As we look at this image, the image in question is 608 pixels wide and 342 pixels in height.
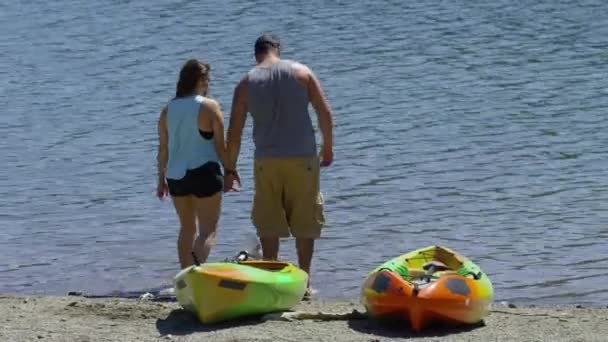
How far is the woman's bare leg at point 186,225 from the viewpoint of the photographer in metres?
9.72

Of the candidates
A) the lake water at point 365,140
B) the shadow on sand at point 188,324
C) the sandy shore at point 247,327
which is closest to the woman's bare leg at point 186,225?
the sandy shore at point 247,327

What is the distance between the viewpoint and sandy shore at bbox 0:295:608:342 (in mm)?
8438

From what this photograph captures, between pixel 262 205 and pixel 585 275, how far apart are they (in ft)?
9.12

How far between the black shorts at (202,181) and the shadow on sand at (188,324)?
93 cm

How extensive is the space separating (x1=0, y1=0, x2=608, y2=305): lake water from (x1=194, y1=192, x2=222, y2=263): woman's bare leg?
0.83m

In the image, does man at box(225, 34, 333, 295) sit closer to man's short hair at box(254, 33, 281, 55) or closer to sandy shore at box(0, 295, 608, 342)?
man's short hair at box(254, 33, 281, 55)

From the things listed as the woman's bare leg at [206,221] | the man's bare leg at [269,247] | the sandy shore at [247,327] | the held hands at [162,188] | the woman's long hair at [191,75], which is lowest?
the sandy shore at [247,327]

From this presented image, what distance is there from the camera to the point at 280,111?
947 cm

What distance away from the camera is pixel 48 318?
362 inches

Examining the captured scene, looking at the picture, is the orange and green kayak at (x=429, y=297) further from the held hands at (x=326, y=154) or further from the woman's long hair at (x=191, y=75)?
Result: the woman's long hair at (x=191, y=75)

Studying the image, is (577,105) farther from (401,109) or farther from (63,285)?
(63,285)

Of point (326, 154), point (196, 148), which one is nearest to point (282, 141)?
point (326, 154)

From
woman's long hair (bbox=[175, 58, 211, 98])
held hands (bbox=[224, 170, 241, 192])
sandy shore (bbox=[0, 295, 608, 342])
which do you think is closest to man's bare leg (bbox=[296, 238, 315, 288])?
sandy shore (bbox=[0, 295, 608, 342])

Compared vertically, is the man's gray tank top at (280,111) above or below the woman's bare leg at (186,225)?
above
